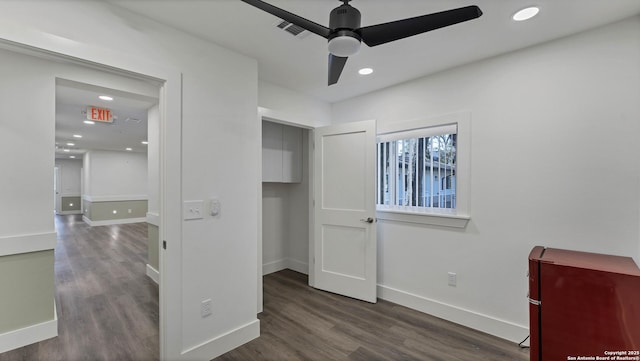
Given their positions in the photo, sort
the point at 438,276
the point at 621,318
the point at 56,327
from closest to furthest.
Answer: the point at 621,318
the point at 56,327
the point at 438,276

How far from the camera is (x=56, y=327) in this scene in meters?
2.48

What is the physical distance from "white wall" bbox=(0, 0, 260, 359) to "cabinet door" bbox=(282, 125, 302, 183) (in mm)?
1499

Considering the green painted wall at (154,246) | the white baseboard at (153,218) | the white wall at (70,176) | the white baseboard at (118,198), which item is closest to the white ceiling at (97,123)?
the white baseboard at (153,218)

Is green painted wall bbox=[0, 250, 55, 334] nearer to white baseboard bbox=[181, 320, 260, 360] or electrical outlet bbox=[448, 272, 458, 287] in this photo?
white baseboard bbox=[181, 320, 260, 360]

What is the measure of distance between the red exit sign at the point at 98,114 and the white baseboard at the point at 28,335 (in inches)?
114

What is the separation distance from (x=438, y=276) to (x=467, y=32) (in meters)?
2.23

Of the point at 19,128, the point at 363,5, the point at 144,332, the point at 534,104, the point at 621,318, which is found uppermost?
the point at 363,5

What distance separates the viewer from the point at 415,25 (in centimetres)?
131

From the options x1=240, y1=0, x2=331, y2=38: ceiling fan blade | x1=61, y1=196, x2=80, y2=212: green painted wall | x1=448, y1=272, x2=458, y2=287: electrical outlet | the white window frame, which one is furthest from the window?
x1=61, y1=196, x2=80, y2=212: green painted wall

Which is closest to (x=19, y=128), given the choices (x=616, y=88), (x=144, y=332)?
(x=144, y=332)

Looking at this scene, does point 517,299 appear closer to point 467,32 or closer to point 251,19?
point 467,32

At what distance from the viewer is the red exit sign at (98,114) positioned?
4070mm

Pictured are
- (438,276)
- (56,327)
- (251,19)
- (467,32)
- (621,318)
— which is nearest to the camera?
(621,318)

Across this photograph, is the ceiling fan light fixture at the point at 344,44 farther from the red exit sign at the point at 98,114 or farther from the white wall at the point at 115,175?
the white wall at the point at 115,175
